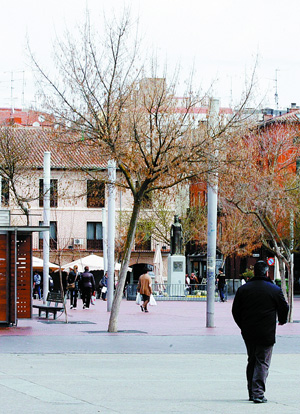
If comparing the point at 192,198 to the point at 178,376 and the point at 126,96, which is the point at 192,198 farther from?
the point at 178,376

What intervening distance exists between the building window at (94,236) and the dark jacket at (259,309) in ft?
199

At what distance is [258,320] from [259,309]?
0.45 feet

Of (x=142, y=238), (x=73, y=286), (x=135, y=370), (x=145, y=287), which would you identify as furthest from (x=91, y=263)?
(x=135, y=370)

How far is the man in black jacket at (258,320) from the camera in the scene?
32.9 ft

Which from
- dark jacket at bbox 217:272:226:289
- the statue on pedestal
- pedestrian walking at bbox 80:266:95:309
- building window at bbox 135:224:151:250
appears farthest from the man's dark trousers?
building window at bbox 135:224:151:250

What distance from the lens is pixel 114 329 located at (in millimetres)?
22000

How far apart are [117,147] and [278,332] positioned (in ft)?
23.4

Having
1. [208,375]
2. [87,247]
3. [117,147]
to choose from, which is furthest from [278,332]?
[87,247]

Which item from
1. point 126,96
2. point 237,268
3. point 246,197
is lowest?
point 237,268

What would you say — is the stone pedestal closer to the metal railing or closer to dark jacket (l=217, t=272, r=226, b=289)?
the metal railing

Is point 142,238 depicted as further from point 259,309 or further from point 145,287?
point 259,309

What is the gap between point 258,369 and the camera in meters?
9.97

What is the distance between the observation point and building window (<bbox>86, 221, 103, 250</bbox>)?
71000mm

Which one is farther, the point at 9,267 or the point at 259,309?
the point at 9,267
